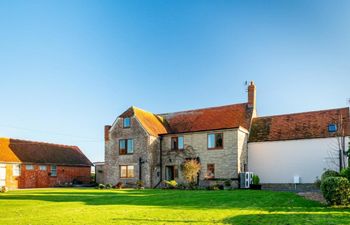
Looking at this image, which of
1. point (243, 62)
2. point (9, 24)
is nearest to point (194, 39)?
point (243, 62)

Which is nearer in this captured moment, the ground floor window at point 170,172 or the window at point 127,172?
the ground floor window at point 170,172

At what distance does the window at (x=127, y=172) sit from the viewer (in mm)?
37750

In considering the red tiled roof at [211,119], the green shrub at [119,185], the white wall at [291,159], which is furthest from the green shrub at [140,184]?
the white wall at [291,159]

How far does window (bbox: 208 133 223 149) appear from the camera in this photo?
1361 inches

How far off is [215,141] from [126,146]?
391 inches

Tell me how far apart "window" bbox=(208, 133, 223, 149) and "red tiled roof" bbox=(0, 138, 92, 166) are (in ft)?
64.2

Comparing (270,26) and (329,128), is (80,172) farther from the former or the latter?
(270,26)

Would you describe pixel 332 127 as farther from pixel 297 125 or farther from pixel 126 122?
pixel 126 122

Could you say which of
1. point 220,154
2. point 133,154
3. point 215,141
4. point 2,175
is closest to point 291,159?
point 220,154

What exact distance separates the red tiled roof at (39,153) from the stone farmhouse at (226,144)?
773cm

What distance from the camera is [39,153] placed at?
42.4 m

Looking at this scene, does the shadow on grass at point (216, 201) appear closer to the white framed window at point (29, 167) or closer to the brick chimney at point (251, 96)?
the brick chimney at point (251, 96)

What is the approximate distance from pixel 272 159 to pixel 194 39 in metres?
15.5

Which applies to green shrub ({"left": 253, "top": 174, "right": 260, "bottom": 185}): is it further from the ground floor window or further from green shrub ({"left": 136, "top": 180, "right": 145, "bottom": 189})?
green shrub ({"left": 136, "top": 180, "right": 145, "bottom": 189})
